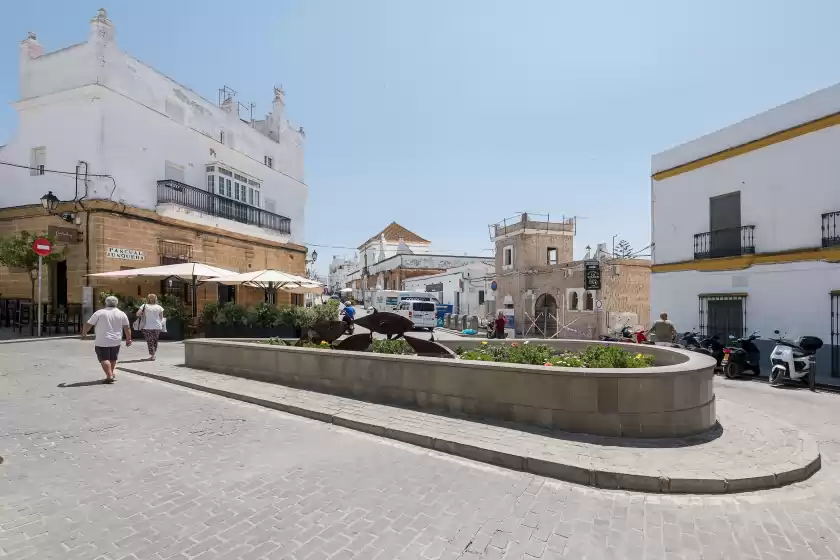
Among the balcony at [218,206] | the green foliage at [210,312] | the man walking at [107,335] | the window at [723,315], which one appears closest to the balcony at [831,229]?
the window at [723,315]

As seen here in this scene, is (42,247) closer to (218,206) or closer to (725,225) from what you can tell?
(218,206)

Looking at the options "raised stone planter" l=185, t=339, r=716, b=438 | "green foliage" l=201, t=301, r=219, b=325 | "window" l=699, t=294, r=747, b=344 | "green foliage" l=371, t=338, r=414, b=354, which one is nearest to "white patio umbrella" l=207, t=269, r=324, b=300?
"green foliage" l=201, t=301, r=219, b=325

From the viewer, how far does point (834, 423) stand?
696 centimetres

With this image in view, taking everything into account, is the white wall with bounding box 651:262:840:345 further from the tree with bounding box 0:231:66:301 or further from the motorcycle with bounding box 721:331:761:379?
the tree with bounding box 0:231:66:301

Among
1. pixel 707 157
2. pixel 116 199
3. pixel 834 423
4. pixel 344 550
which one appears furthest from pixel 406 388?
pixel 116 199

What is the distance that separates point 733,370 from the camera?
11.7 meters

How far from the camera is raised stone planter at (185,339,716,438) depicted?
5324 millimetres

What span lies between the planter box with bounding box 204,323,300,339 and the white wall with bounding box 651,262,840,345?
561 inches

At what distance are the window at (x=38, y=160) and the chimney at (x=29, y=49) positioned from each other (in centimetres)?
387

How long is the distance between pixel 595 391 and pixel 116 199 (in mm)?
18296

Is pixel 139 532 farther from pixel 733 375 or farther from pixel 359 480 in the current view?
pixel 733 375

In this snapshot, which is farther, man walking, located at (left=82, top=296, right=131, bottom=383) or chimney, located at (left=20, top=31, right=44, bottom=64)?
chimney, located at (left=20, top=31, right=44, bottom=64)

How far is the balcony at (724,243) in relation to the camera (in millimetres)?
13984

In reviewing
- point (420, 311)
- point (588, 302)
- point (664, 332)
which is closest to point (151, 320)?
point (664, 332)
